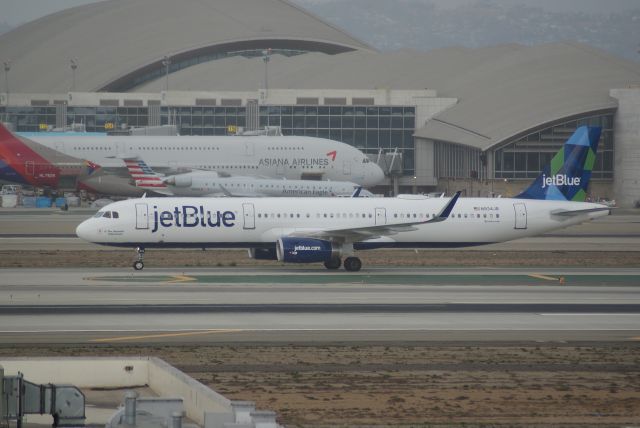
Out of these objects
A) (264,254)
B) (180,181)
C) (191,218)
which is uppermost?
(180,181)

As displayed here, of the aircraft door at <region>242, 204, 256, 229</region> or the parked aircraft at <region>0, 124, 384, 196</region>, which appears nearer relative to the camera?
the aircraft door at <region>242, 204, 256, 229</region>

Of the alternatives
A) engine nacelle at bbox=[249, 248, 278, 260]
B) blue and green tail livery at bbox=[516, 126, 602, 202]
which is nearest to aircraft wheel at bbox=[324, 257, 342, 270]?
engine nacelle at bbox=[249, 248, 278, 260]

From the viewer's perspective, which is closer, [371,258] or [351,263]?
[351,263]

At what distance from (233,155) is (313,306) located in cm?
6907

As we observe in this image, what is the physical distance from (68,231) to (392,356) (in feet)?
154

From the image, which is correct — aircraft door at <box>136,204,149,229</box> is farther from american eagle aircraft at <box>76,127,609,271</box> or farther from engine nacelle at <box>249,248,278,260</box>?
engine nacelle at <box>249,248,278,260</box>

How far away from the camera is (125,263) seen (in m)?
50.0

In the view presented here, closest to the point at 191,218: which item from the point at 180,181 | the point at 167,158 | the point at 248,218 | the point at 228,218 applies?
the point at 228,218

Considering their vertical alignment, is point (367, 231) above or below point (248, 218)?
below

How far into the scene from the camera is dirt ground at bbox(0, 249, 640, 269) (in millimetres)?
50188

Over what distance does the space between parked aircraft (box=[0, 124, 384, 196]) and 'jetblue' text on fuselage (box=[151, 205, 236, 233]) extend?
2062 inches

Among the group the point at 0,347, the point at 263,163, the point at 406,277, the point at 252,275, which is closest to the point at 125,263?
the point at 252,275

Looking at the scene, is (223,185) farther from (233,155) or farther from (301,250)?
(301,250)

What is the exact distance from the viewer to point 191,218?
155ft
